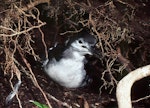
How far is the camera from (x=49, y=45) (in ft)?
9.50

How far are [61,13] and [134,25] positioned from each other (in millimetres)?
530

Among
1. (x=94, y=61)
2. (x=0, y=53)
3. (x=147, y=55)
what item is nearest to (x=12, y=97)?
(x=0, y=53)

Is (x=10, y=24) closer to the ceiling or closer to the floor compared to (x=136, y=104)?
closer to the ceiling

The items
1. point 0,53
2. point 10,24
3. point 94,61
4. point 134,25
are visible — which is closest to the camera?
point 10,24

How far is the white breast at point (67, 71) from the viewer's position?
247 cm

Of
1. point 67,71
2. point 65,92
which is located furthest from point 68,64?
point 65,92

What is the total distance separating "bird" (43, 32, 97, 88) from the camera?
8.05 feet

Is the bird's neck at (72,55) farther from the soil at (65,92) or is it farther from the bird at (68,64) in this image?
the soil at (65,92)

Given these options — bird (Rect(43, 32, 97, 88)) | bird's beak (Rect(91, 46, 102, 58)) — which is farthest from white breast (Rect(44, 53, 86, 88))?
bird's beak (Rect(91, 46, 102, 58))

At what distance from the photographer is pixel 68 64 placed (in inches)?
97.8

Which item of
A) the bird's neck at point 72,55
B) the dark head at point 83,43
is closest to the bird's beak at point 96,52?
the dark head at point 83,43

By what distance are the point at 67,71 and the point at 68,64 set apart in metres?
0.04

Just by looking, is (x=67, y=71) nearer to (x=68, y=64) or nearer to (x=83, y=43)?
(x=68, y=64)

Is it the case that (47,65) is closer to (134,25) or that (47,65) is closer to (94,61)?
(94,61)
